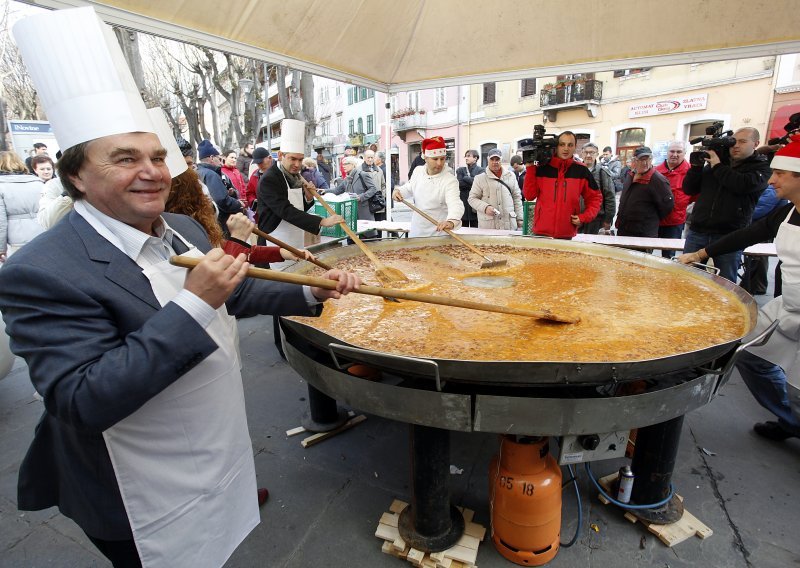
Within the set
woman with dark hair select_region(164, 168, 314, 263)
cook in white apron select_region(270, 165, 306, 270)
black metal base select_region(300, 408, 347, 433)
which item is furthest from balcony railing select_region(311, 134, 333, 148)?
black metal base select_region(300, 408, 347, 433)

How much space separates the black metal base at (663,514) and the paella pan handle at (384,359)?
134 cm

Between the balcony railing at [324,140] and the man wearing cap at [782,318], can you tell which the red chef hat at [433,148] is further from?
the balcony railing at [324,140]

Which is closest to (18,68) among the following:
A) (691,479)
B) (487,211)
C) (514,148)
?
(514,148)

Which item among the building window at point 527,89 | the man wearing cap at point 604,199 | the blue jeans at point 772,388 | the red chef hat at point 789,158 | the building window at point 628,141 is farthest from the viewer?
the building window at point 527,89

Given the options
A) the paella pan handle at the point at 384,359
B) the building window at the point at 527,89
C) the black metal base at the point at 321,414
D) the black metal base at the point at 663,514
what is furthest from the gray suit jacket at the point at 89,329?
the building window at the point at 527,89

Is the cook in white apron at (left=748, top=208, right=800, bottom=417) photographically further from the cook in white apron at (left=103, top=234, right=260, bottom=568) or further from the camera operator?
the cook in white apron at (left=103, top=234, right=260, bottom=568)

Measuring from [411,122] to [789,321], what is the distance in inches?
1133

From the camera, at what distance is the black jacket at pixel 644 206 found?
16.9ft

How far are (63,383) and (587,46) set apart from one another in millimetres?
5270

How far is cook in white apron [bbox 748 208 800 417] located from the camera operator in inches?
65.1

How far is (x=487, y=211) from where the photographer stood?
5.43m

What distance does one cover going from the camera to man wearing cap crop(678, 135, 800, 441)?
2156mm

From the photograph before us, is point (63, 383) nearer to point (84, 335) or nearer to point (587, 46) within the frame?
point (84, 335)

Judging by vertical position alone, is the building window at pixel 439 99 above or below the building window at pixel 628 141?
above
